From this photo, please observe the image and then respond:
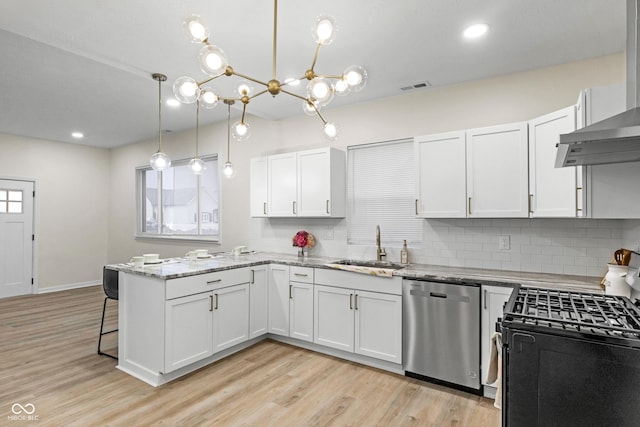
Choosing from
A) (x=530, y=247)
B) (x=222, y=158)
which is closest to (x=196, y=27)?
(x=530, y=247)

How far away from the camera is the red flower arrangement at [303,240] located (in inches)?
169

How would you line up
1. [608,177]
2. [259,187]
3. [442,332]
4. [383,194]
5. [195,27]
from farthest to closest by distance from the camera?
[259,187] < [383,194] < [442,332] < [608,177] < [195,27]

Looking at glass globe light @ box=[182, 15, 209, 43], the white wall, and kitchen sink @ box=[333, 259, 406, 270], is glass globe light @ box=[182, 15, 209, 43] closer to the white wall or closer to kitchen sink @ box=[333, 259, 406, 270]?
kitchen sink @ box=[333, 259, 406, 270]

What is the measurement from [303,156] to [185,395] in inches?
103

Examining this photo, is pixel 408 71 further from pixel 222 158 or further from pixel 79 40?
pixel 222 158

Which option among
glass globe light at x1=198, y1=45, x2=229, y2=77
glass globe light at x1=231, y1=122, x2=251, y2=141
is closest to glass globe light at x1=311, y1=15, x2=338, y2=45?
glass globe light at x1=198, y1=45, x2=229, y2=77

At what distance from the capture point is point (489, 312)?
8.76 ft

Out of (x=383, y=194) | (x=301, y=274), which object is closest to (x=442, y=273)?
(x=383, y=194)

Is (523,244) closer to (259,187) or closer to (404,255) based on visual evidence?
(404,255)

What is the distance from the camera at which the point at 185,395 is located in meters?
2.73

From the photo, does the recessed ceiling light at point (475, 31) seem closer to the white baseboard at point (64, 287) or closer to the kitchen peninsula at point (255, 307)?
the kitchen peninsula at point (255, 307)

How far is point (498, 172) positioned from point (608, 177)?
0.82 metres

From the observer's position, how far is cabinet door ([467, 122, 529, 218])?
286cm

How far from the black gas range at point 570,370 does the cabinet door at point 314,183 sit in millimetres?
2677
